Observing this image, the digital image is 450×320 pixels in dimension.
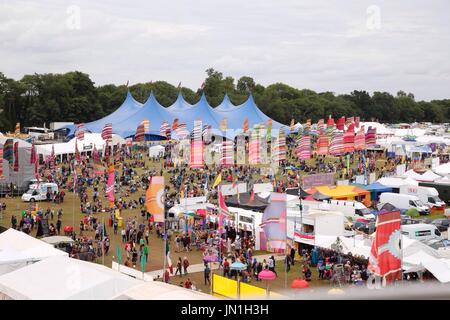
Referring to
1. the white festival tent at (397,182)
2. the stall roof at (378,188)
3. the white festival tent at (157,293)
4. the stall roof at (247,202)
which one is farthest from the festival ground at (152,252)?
the white festival tent at (397,182)

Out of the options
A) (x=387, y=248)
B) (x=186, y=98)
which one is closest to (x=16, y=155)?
(x=387, y=248)

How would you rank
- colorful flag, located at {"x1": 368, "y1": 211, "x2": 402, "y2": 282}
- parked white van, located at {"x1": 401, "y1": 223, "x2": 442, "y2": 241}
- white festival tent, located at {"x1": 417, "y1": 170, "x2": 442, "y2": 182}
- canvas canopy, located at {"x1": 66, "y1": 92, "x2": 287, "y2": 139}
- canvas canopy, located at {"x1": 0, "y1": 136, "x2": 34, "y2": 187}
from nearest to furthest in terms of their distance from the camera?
colorful flag, located at {"x1": 368, "y1": 211, "x2": 402, "y2": 282}
parked white van, located at {"x1": 401, "y1": 223, "x2": 442, "y2": 241}
canvas canopy, located at {"x1": 0, "y1": 136, "x2": 34, "y2": 187}
white festival tent, located at {"x1": 417, "y1": 170, "x2": 442, "y2": 182}
canvas canopy, located at {"x1": 66, "y1": 92, "x2": 287, "y2": 139}

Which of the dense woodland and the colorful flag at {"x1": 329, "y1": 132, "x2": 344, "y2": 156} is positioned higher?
the dense woodland

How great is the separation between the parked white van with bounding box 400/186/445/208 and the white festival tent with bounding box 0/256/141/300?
20640 millimetres

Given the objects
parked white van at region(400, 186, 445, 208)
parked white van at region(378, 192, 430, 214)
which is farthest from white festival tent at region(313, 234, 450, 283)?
parked white van at region(400, 186, 445, 208)

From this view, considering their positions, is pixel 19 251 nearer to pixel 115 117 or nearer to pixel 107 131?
pixel 107 131

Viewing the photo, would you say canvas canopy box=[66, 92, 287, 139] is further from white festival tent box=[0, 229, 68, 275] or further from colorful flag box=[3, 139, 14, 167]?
white festival tent box=[0, 229, 68, 275]

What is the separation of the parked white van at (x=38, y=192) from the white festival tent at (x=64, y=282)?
734 inches

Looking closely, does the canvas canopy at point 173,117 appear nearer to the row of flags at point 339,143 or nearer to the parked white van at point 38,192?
the row of flags at point 339,143

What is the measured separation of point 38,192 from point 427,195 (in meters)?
19.0

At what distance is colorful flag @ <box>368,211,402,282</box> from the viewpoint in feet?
38.6

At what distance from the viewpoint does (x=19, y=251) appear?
47.0 feet

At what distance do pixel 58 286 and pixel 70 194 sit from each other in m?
22.4

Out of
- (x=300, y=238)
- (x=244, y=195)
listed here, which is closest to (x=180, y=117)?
(x=244, y=195)
